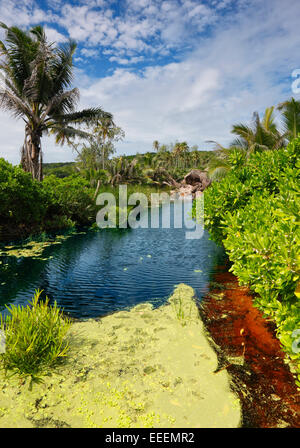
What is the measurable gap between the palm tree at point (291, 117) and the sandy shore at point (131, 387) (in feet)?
40.4

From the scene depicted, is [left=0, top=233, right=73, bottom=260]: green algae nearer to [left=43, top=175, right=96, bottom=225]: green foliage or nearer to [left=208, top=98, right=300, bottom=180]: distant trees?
[left=43, top=175, right=96, bottom=225]: green foliage

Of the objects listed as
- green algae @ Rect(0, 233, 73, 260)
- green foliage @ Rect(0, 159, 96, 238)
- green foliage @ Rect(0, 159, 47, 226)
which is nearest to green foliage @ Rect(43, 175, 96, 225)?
green foliage @ Rect(0, 159, 96, 238)

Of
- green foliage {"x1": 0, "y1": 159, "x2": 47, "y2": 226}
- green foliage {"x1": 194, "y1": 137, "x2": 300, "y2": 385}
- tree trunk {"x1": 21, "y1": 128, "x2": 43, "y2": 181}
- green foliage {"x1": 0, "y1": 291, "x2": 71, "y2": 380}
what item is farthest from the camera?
tree trunk {"x1": 21, "y1": 128, "x2": 43, "y2": 181}

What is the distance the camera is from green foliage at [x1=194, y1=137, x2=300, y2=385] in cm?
301

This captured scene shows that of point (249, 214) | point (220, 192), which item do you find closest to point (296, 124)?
point (220, 192)

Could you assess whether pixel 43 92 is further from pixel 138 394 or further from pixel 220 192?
pixel 138 394

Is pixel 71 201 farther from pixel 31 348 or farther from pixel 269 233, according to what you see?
pixel 269 233

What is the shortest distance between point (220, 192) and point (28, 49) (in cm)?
1668

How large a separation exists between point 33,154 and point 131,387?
17332mm

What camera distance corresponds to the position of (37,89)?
1573 centimetres

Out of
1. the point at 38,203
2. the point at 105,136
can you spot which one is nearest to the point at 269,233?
→ the point at 38,203

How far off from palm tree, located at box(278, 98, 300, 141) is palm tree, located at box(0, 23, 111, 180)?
11784 mm

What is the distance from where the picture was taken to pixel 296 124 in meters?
12.8

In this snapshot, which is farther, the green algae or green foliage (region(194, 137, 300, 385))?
the green algae
